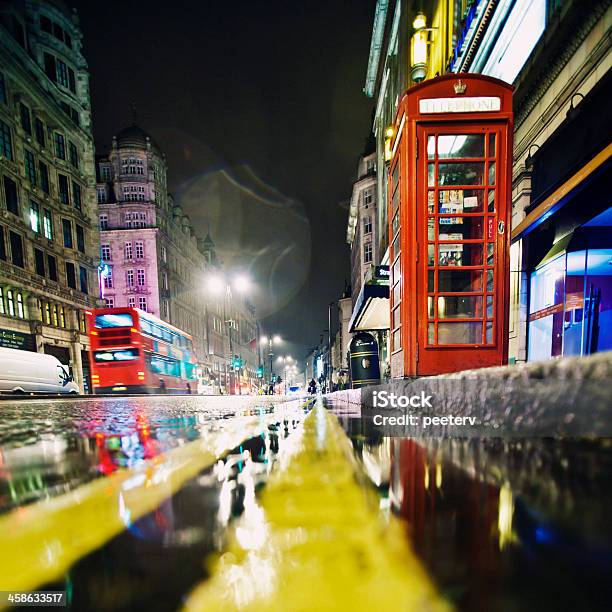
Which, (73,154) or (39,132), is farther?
(73,154)

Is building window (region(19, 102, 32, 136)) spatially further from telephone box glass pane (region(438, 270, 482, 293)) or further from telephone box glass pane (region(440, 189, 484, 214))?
telephone box glass pane (region(438, 270, 482, 293))

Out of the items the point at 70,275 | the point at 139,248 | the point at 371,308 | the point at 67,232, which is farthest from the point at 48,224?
the point at 371,308

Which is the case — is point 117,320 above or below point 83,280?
below

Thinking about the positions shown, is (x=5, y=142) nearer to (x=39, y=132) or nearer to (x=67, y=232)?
(x=39, y=132)

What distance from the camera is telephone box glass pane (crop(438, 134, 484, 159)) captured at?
405 cm

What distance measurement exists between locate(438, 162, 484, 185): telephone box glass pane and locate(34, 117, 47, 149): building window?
1183 inches

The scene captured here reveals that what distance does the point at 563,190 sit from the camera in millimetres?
4789

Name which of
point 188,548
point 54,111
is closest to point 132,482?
point 188,548

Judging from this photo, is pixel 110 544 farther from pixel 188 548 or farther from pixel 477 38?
pixel 477 38

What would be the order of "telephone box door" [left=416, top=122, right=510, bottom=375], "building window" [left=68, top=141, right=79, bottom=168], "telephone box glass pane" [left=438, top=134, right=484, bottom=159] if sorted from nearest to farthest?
"telephone box door" [left=416, top=122, right=510, bottom=375] → "telephone box glass pane" [left=438, top=134, right=484, bottom=159] → "building window" [left=68, top=141, right=79, bottom=168]

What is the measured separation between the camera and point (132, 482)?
0.82 metres

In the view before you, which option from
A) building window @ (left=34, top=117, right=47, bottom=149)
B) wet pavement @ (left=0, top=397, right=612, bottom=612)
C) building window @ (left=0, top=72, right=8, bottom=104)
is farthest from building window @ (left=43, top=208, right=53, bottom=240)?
wet pavement @ (left=0, top=397, right=612, bottom=612)

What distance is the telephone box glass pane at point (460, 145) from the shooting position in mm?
4047

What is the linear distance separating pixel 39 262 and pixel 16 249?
1.73 m
